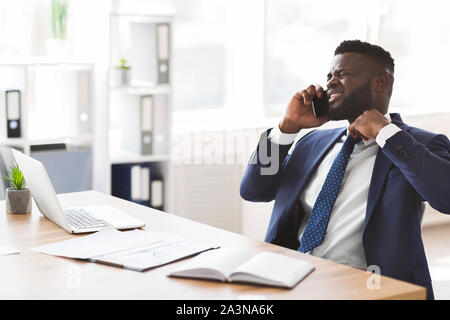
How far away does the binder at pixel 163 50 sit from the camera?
4.16m

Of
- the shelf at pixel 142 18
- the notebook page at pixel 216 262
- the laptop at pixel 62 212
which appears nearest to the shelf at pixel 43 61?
the shelf at pixel 142 18

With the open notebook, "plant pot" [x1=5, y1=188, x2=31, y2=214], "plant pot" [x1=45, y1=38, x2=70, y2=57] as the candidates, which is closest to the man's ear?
the open notebook

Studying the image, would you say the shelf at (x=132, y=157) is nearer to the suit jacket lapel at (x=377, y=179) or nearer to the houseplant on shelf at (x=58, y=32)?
the houseplant on shelf at (x=58, y=32)

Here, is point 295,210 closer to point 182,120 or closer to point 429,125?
point 182,120

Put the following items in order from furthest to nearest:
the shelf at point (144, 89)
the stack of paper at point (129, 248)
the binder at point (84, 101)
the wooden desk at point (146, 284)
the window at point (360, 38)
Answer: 1. the window at point (360, 38)
2. the shelf at point (144, 89)
3. the binder at point (84, 101)
4. the stack of paper at point (129, 248)
5. the wooden desk at point (146, 284)

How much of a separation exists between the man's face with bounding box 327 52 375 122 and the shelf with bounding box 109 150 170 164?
1.85 meters

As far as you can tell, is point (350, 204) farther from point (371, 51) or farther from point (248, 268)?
point (248, 268)

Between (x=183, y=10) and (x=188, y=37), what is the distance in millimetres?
173

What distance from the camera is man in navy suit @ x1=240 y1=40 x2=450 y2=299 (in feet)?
7.61

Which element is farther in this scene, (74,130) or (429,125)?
(429,125)

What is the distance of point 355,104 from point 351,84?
67 mm

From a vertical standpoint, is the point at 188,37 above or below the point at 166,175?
above
